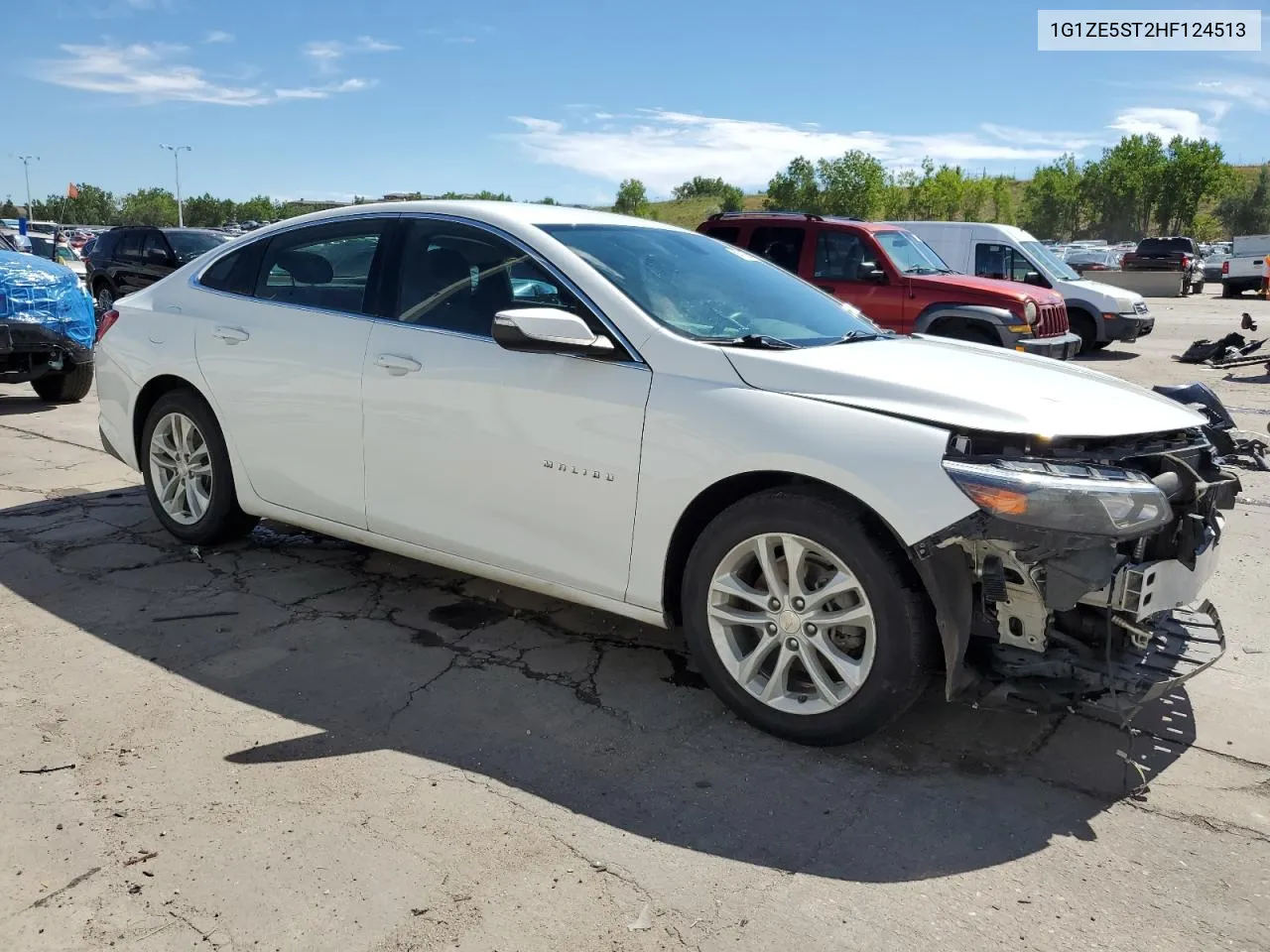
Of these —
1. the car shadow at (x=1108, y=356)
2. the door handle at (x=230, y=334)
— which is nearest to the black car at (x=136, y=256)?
the door handle at (x=230, y=334)

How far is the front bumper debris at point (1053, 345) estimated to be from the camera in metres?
11.8

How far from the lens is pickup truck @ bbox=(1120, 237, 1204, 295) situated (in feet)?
113

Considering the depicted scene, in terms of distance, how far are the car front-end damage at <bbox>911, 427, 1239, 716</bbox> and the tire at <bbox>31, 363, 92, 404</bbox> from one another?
347 inches

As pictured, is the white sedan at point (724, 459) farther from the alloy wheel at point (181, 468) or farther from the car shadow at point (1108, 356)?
the car shadow at point (1108, 356)

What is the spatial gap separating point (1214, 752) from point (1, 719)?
13.3ft

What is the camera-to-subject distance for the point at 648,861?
274 cm

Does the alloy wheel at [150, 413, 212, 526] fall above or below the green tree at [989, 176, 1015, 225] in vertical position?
below

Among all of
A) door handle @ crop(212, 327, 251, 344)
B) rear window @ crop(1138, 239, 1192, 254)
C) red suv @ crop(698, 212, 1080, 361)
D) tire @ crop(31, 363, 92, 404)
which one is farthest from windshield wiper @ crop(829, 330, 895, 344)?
rear window @ crop(1138, 239, 1192, 254)

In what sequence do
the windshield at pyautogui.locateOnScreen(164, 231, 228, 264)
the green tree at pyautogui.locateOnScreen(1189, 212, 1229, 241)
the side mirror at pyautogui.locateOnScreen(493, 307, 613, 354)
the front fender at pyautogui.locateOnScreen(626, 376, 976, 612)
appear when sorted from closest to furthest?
the front fender at pyautogui.locateOnScreen(626, 376, 976, 612) < the side mirror at pyautogui.locateOnScreen(493, 307, 613, 354) < the windshield at pyautogui.locateOnScreen(164, 231, 228, 264) < the green tree at pyautogui.locateOnScreen(1189, 212, 1229, 241)

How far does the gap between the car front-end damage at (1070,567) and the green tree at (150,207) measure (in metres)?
133

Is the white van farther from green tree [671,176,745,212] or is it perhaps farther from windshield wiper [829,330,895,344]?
green tree [671,176,745,212]

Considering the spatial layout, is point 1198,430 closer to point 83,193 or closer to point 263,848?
point 263,848

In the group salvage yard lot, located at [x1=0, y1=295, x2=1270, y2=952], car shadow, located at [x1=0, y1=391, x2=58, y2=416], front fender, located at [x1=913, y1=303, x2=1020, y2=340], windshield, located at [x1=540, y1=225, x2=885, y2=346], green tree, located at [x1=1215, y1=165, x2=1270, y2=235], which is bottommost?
car shadow, located at [x1=0, y1=391, x2=58, y2=416]

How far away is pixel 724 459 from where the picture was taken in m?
3.31
